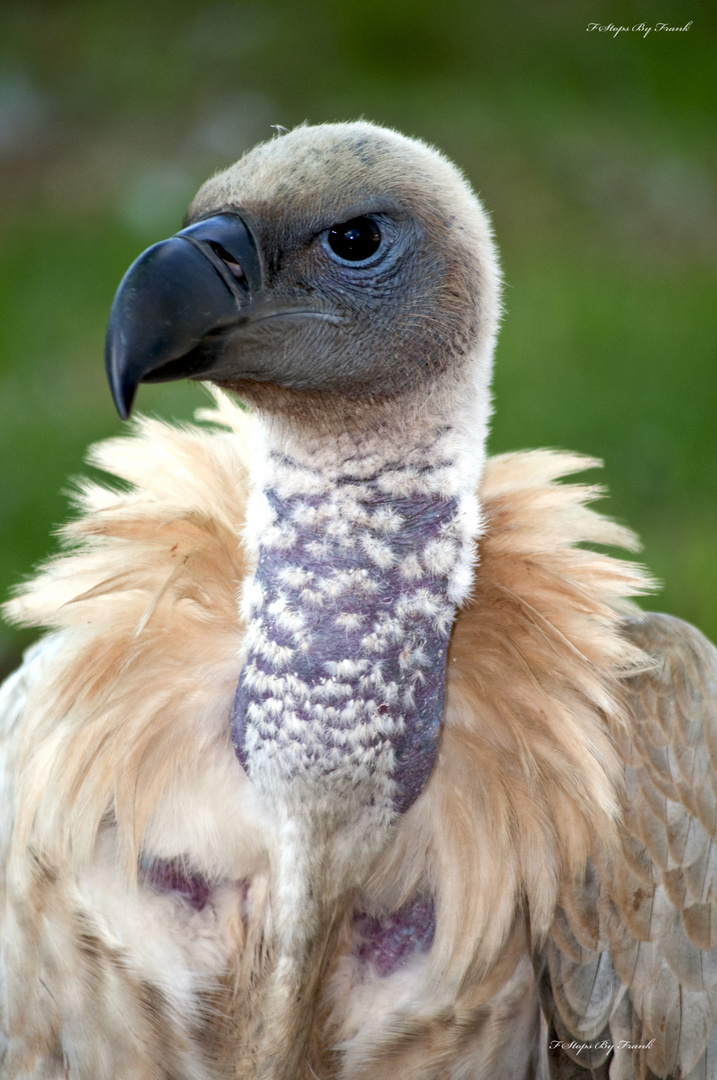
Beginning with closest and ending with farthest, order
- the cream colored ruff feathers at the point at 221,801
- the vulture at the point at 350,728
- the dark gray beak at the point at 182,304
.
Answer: the dark gray beak at the point at 182,304, the vulture at the point at 350,728, the cream colored ruff feathers at the point at 221,801

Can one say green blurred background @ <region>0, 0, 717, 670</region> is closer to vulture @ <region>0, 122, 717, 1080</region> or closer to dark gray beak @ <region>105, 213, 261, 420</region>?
vulture @ <region>0, 122, 717, 1080</region>

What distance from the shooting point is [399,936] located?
8.43ft

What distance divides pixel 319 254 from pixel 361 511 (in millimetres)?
469

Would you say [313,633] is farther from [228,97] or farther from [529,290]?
[228,97]

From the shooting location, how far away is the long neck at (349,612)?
7.48ft

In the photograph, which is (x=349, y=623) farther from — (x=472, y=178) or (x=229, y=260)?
(x=472, y=178)

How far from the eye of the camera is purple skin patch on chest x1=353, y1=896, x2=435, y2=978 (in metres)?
2.57

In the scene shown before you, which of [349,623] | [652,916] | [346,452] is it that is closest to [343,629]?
[349,623]

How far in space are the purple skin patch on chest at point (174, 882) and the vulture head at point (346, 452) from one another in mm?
209

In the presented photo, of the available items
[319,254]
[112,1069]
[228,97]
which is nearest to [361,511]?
[319,254]

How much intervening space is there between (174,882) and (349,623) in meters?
0.70

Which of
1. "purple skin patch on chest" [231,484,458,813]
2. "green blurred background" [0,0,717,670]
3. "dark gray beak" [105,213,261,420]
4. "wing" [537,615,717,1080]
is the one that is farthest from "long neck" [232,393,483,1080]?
"green blurred background" [0,0,717,670]

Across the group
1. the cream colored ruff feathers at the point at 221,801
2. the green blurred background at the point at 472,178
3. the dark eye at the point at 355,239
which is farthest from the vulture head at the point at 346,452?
the green blurred background at the point at 472,178

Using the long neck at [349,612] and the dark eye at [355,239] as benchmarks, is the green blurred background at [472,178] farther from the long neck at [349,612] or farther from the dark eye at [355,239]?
the dark eye at [355,239]
